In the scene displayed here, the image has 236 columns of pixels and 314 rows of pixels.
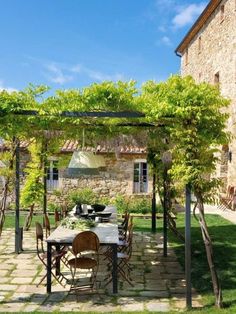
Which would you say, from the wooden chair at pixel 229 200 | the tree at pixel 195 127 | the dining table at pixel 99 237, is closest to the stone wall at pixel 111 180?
the wooden chair at pixel 229 200

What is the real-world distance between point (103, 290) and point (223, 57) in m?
12.4

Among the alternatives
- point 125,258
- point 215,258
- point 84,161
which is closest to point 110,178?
point 215,258

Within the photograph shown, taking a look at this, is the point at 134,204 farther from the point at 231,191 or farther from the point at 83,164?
the point at 83,164

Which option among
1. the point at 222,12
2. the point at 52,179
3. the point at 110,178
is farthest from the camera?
the point at 222,12

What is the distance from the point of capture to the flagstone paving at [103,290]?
5.06 meters

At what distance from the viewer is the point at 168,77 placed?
5.55 m

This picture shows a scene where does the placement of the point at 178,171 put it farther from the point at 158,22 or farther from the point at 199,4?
the point at 199,4

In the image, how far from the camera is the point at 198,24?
18609mm

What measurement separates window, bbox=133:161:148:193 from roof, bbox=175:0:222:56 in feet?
22.0

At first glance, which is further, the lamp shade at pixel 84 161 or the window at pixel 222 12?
the window at pixel 222 12

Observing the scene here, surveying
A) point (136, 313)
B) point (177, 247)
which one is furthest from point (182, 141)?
point (177, 247)

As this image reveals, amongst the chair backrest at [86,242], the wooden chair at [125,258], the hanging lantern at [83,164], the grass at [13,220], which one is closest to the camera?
the chair backrest at [86,242]

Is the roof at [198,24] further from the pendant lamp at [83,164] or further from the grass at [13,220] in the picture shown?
the pendant lamp at [83,164]

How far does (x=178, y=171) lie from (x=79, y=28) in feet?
17.6
